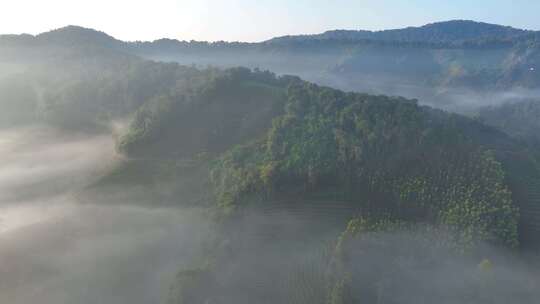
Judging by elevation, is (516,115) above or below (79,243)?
above

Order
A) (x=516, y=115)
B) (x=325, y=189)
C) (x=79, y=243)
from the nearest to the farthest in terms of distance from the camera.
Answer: (x=79, y=243) < (x=325, y=189) < (x=516, y=115)

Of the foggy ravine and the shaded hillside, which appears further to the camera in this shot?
the shaded hillside

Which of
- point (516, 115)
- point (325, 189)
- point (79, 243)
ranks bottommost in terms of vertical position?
point (79, 243)

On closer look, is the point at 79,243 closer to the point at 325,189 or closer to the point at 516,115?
the point at 325,189

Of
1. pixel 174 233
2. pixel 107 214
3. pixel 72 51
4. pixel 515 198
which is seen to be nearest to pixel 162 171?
pixel 107 214

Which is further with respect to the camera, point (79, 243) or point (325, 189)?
point (325, 189)

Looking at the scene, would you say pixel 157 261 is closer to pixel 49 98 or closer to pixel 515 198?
pixel 515 198

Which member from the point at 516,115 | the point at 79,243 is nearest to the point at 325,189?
the point at 79,243

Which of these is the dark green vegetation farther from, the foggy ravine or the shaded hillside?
the shaded hillside

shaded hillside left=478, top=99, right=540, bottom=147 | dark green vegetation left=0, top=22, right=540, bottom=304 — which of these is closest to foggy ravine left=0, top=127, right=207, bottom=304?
dark green vegetation left=0, top=22, right=540, bottom=304

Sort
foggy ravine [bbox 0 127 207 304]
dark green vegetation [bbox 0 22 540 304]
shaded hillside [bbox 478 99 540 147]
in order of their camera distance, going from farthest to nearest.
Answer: shaded hillside [bbox 478 99 540 147], foggy ravine [bbox 0 127 207 304], dark green vegetation [bbox 0 22 540 304]
